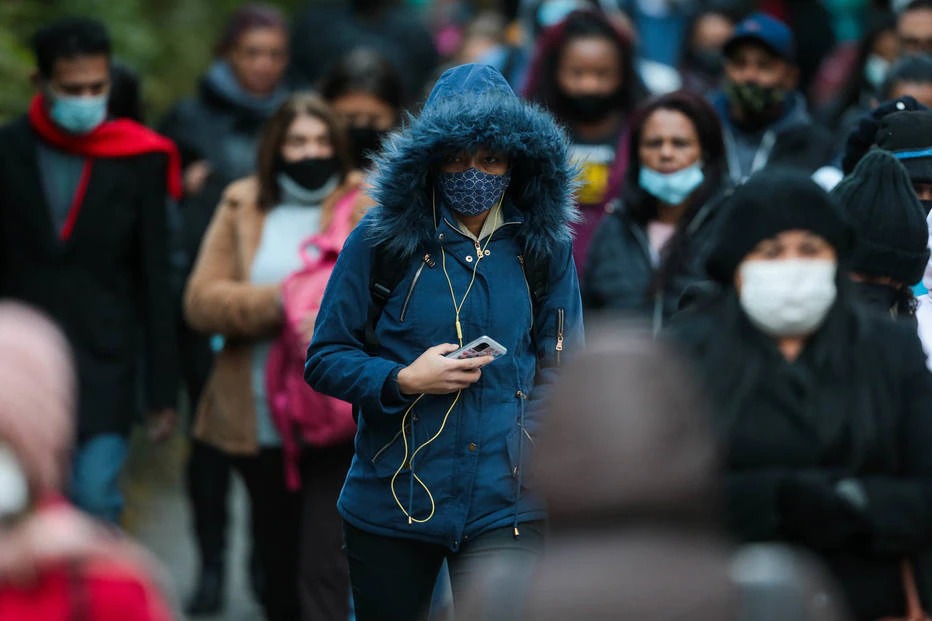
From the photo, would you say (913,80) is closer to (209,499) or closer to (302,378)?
(302,378)

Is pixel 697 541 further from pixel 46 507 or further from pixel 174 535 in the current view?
pixel 174 535

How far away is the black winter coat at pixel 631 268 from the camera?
7930 millimetres

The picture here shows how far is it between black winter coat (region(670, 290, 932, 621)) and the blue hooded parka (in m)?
0.92

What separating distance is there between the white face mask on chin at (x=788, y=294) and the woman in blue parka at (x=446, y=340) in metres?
0.97

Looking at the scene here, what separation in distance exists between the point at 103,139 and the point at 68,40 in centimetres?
44

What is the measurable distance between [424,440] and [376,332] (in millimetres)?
361

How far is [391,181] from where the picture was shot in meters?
5.72

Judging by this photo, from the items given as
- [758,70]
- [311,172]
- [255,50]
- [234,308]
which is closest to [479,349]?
[234,308]

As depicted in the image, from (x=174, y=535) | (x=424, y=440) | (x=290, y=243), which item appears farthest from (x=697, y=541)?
(x=174, y=535)

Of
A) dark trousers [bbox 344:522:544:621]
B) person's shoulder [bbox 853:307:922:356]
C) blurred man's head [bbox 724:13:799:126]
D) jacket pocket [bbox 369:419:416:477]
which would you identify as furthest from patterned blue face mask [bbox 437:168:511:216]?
blurred man's head [bbox 724:13:799:126]

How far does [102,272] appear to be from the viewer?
820 cm

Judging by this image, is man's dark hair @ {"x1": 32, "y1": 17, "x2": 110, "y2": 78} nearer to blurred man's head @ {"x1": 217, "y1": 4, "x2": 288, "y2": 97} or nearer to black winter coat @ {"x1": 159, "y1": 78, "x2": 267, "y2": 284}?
black winter coat @ {"x1": 159, "y1": 78, "x2": 267, "y2": 284}

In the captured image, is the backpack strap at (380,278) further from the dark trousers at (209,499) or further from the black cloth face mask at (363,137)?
the dark trousers at (209,499)

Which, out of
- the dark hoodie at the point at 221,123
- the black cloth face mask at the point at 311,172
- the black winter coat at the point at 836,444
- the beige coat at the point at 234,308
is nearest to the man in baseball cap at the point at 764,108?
the black cloth face mask at the point at 311,172
